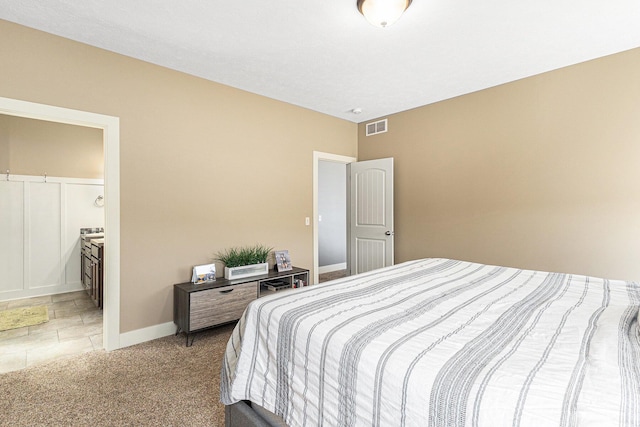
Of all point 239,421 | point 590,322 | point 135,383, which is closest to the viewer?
point 590,322

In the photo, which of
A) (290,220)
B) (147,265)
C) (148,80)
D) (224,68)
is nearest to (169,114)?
(148,80)

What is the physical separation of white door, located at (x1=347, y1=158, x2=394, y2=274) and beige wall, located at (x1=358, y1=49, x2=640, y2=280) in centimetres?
20

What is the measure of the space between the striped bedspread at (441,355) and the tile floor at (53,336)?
2.06m

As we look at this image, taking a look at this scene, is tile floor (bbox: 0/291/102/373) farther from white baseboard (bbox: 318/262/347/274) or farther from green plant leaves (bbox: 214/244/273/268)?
white baseboard (bbox: 318/262/347/274)

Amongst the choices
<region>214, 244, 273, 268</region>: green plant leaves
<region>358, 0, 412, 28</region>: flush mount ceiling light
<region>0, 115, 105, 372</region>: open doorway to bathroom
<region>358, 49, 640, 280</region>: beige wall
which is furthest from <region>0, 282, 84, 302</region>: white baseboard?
<region>358, 0, 412, 28</region>: flush mount ceiling light

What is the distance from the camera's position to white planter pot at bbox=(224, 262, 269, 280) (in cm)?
317

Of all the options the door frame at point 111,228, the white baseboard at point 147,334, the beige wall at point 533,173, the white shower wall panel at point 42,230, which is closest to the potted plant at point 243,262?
the white baseboard at point 147,334

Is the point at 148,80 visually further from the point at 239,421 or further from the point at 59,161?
the point at 239,421

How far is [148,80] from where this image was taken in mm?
2852

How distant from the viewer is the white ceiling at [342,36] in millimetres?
2076

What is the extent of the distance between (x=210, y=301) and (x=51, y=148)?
11.3ft

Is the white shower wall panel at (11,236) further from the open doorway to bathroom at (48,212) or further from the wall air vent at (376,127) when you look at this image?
the wall air vent at (376,127)

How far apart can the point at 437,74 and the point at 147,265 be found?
3.38 m

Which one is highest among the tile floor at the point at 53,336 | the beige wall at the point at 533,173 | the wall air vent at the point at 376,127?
the wall air vent at the point at 376,127
